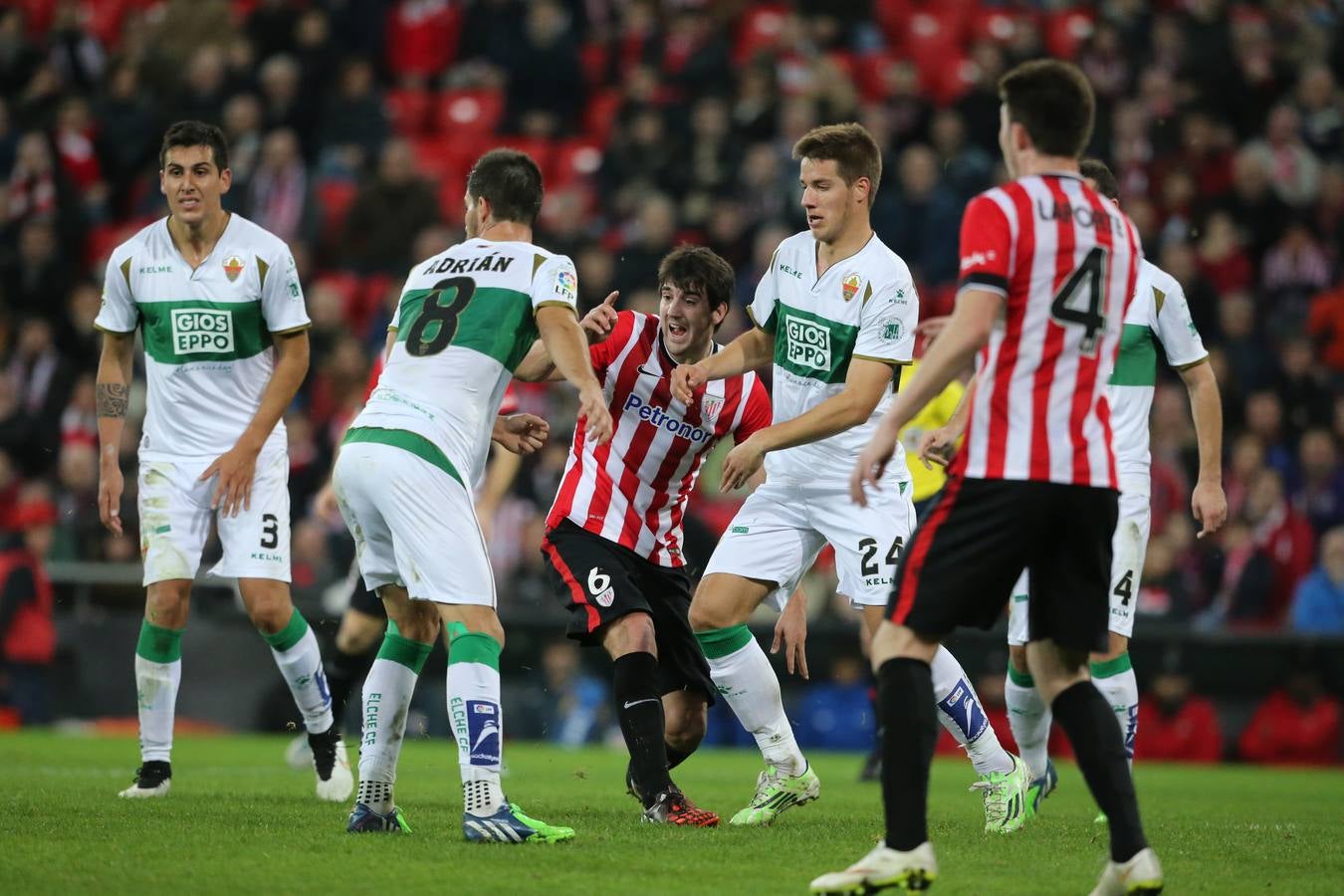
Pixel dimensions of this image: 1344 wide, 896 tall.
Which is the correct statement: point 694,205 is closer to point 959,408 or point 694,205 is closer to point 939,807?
point 939,807

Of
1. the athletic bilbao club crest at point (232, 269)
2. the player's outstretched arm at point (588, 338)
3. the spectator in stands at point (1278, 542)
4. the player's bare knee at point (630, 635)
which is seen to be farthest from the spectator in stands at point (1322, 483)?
the athletic bilbao club crest at point (232, 269)

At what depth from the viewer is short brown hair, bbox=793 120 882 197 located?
722cm

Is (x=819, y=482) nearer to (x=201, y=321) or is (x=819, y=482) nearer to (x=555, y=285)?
(x=555, y=285)

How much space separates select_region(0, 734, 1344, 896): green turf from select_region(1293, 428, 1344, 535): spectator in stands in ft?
15.7

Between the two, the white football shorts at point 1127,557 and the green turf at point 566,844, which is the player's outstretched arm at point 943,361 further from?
the white football shorts at point 1127,557

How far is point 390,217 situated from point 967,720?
36.7 ft

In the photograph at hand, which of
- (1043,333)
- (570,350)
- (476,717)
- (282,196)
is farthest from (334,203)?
(1043,333)

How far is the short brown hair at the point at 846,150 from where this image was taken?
722 centimetres

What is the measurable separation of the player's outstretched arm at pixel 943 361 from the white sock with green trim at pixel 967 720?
230cm

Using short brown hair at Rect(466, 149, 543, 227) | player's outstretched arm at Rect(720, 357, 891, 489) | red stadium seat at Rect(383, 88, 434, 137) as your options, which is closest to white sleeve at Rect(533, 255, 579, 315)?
short brown hair at Rect(466, 149, 543, 227)

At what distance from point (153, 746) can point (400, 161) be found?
10183 mm

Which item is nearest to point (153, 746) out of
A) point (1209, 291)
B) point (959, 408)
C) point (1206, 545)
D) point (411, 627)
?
point (411, 627)

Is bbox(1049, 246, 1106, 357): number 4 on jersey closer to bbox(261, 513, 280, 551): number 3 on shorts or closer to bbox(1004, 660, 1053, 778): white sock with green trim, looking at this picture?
bbox(1004, 660, 1053, 778): white sock with green trim

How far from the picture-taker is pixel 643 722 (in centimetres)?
686
